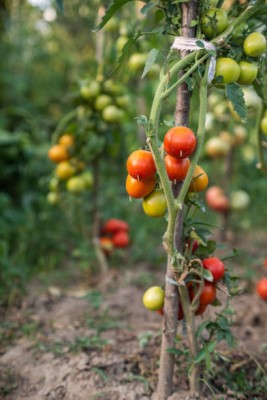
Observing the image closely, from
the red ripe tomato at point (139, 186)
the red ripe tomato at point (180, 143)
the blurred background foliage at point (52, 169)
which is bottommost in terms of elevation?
the blurred background foliage at point (52, 169)

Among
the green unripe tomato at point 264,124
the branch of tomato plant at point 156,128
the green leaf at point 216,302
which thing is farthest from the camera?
the green unripe tomato at point 264,124

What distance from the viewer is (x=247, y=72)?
1376 mm

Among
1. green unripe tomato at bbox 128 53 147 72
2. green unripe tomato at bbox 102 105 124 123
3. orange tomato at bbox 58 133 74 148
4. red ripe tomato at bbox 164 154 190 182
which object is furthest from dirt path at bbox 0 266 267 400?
green unripe tomato at bbox 128 53 147 72

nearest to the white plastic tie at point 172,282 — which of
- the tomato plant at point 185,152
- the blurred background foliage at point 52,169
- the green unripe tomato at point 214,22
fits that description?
the tomato plant at point 185,152

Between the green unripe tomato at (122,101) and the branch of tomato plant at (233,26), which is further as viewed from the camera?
the green unripe tomato at (122,101)

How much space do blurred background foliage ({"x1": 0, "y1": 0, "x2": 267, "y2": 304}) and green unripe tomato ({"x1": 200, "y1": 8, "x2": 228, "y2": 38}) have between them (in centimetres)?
28

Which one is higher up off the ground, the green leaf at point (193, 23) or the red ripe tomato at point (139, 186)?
the green leaf at point (193, 23)

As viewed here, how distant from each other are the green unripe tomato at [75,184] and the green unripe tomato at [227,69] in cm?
162

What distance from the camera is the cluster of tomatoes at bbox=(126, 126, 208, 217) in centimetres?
129

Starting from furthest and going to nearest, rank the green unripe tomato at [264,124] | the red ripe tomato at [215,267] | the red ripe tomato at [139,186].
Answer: the green unripe tomato at [264,124] → the red ripe tomato at [215,267] → the red ripe tomato at [139,186]

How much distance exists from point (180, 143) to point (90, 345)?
41.3 inches

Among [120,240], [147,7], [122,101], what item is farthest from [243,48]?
[120,240]

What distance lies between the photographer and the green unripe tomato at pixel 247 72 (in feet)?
4.51

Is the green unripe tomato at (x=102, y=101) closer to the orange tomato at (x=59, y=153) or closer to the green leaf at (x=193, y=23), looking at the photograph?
the orange tomato at (x=59, y=153)
